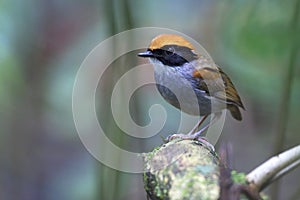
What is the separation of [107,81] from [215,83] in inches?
51.2

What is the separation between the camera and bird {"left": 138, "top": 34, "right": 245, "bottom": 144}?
9.75 ft

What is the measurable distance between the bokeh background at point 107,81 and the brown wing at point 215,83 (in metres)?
0.30

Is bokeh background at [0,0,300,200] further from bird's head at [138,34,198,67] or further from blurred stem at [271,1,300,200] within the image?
bird's head at [138,34,198,67]

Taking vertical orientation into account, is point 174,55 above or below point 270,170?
above

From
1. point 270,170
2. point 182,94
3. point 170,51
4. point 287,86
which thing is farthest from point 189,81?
point 270,170

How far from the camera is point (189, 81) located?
308cm

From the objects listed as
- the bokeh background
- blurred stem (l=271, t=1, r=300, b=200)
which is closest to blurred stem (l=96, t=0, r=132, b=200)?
the bokeh background

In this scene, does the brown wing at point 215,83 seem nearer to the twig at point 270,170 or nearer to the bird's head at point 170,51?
the bird's head at point 170,51

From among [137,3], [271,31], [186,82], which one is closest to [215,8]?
[137,3]

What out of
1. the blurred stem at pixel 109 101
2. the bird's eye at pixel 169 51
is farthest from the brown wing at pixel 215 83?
the blurred stem at pixel 109 101

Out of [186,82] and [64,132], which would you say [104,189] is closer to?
[186,82]

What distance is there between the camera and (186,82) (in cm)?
307

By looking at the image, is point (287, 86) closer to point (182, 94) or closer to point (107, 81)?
point (182, 94)

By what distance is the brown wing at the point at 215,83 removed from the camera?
3.09m
